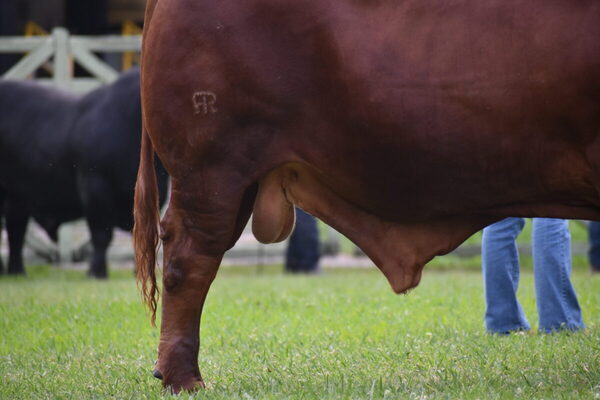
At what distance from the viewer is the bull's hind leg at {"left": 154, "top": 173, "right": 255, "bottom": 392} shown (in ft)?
13.3

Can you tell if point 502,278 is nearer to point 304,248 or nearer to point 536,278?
point 536,278

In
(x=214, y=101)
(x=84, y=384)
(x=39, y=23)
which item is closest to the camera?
(x=214, y=101)

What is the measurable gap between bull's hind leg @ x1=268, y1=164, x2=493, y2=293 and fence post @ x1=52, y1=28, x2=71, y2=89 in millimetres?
8010

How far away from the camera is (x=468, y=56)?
3.68m

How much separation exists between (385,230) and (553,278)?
1.80m

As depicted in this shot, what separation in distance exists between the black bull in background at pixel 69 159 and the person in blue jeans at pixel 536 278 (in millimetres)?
4302

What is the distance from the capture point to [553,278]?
559 centimetres

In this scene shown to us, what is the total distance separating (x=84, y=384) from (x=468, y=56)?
1.98m

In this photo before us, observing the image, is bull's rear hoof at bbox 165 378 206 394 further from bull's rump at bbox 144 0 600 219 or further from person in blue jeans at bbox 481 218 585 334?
person in blue jeans at bbox 481 218 585 334

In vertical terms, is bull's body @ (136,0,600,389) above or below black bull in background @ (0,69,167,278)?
above

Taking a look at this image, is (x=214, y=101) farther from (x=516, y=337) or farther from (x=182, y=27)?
(x=516, y=337)

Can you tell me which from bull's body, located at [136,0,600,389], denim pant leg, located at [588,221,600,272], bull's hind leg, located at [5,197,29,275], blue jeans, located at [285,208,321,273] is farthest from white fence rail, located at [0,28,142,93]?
bull's body, located at [136,0,600,389]

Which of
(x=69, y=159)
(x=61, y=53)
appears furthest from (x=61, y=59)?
(x=69, y=159)


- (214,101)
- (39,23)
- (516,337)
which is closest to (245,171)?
(214,101)
